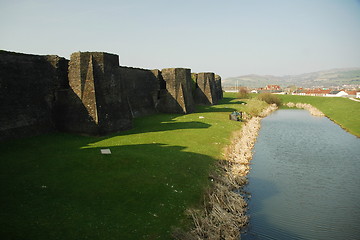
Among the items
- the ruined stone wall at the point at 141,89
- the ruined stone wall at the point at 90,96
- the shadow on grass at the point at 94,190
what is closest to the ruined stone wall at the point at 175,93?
the ruined stone wall at the point at 141,89

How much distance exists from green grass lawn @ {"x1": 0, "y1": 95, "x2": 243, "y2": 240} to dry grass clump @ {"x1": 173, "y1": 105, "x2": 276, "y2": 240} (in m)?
0.71

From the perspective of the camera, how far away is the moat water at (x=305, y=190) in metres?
12.7

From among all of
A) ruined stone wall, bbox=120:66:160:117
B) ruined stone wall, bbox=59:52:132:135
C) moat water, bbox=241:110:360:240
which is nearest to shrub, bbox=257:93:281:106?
ruined stone wall, bbox=120:66:160:117

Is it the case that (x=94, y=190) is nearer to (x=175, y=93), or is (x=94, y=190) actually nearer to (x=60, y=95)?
(x=60, y=95)

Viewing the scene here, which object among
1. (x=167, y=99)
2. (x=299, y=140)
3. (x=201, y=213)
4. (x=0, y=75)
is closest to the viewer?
(x=201, y=213)

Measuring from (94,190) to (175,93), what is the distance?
100 feet

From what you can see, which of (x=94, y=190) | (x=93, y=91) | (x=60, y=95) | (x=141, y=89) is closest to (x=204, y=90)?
(x=141, y=89)

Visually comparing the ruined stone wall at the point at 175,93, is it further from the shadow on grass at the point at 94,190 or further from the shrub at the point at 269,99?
the shrub at the point at 269,99

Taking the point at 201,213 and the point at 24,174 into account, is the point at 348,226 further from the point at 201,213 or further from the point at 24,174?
the point at 24,174

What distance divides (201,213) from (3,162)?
11.8 m

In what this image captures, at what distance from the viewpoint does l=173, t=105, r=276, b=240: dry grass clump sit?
35.7 ft

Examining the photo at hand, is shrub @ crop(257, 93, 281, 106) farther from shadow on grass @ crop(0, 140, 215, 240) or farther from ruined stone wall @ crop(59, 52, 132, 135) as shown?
shadow on grass @ crop(0, 140, 215, 240)

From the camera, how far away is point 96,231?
32.1ft

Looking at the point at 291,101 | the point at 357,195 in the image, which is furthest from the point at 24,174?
the point at 291,101
